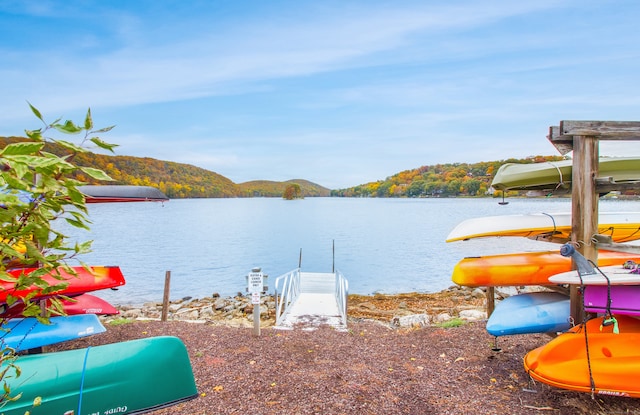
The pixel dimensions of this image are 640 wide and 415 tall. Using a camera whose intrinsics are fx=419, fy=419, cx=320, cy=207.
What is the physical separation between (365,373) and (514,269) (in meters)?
2.60

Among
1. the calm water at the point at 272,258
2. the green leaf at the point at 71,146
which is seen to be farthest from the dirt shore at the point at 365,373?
the calm water at the point at 272,258

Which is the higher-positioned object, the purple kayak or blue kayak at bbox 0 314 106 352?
the purple kayak

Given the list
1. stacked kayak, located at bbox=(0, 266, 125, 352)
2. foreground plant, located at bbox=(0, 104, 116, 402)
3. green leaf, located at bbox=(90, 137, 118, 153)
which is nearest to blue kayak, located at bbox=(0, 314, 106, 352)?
stacked kayak, located at bbox=(0, 266, 125, 352)

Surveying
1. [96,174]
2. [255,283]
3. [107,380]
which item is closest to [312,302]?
[255,283]

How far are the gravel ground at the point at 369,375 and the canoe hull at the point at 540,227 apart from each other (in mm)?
1559

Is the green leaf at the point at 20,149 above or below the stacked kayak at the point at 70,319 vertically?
above

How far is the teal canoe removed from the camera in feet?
10.2

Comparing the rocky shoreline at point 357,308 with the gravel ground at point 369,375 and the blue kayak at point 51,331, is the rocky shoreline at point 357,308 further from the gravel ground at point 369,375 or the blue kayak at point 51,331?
the blue kayak at point 51,331

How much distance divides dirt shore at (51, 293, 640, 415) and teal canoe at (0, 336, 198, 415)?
102 cm

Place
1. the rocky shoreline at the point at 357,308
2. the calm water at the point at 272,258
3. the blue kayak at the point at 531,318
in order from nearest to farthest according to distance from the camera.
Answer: the blue kayak at the point at 531,318 < the rocky shoreline at the point at 357,308 < the calm water at the point at 272,258

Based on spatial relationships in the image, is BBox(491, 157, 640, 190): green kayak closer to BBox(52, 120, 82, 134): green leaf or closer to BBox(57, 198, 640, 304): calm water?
BBox(52, 120, 82, 134): green leaf

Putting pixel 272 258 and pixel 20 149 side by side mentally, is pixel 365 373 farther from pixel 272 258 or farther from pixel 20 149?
pixel 272 258

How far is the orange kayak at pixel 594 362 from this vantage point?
379 cm

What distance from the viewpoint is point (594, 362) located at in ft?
12.9
